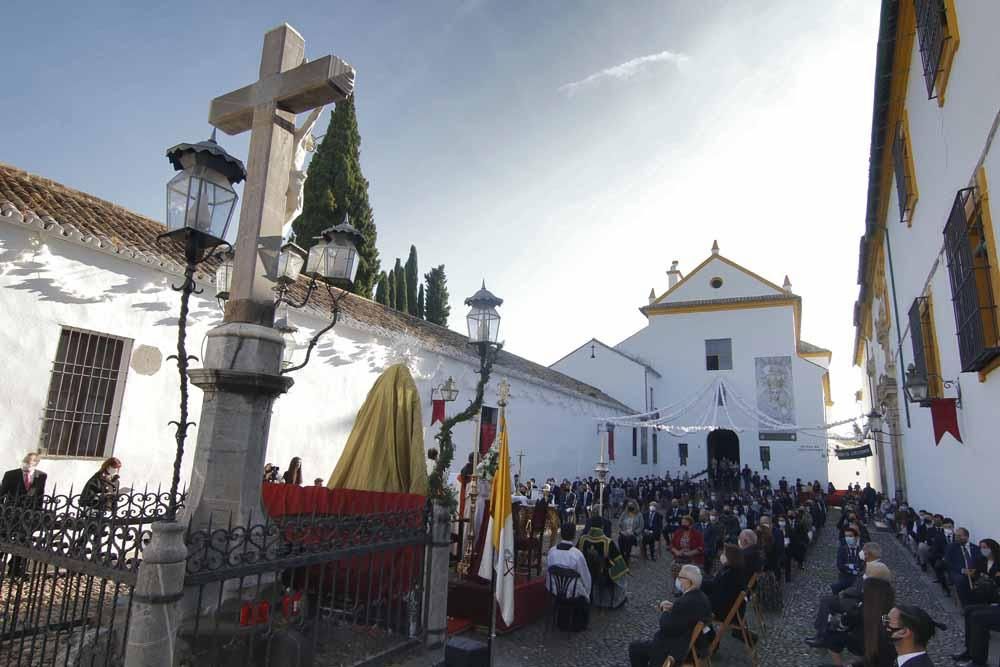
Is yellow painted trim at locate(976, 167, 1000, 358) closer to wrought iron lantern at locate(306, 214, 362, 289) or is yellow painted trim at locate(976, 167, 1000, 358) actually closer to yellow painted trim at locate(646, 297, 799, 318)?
wrought iron lantern at locate(306, 214, 362, 289)

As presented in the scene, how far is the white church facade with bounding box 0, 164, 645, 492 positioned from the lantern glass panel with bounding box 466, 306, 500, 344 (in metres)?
4.51

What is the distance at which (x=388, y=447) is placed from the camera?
6.16 m

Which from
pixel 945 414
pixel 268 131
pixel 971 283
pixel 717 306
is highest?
pixel 717 306

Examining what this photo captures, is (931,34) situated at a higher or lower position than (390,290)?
lower

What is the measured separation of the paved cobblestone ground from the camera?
5.69m

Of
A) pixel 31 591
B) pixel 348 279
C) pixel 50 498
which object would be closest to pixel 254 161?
pixel 348 279

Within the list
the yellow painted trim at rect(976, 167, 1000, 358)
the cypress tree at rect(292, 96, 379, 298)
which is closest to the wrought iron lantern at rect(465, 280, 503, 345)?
the yellow painted trim at rect(976, 167, 1000, 358)

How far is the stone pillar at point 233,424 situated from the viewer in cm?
396

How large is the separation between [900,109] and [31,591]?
1367cm

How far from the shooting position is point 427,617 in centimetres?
482

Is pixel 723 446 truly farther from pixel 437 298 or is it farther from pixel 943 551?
pixel 943 551

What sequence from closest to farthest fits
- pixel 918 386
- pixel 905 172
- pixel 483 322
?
pixel 483 322, pixel 918 386, pixel 905 172

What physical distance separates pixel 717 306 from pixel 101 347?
28190 millimetres

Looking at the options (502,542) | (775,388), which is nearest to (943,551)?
(502,542)
